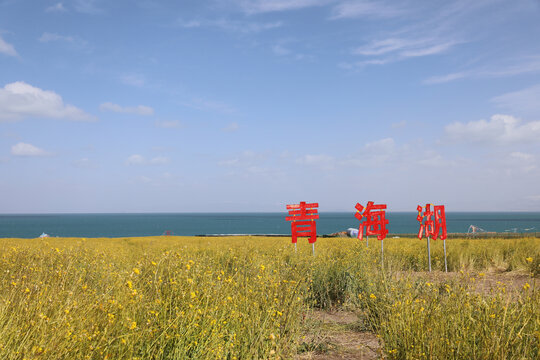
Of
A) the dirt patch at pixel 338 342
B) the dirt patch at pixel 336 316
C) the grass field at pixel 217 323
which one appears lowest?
the dirt patch at pixel 336 316

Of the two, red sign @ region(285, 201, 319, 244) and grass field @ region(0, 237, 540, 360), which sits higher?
red sign @ region(285, 201, 319, 244)

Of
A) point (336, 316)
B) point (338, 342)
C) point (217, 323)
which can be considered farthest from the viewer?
point (336, 316)

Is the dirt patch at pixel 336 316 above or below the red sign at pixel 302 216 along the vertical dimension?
below

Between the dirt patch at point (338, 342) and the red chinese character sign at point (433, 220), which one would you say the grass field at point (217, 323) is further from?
the red chinese character sign at point (433, 220)

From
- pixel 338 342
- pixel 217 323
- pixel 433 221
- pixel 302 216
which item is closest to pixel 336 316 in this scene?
pixel 338 342

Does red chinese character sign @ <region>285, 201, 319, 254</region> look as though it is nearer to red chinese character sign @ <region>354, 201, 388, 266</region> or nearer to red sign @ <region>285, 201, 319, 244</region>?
red sign @ <region>285, 201, 319, 244</region>

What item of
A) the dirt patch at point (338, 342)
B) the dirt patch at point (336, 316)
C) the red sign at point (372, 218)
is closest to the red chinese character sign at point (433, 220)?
the red sign at point (372, 218)

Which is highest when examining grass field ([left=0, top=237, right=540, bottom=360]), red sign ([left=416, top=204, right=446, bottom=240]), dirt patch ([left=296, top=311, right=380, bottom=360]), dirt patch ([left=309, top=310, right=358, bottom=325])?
red sign ([left=416, top=204, right=446, bottom=240])

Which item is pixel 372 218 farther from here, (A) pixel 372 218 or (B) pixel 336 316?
(B) pixel 336 316

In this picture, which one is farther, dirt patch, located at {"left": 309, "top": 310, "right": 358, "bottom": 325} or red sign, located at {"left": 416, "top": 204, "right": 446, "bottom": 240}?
red sign, located at {"left": 416, "top": 204, "right": 446, "bottom": 240}

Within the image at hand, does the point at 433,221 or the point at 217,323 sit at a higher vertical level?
the point at 433,221

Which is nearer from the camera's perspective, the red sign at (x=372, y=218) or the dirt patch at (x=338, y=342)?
the dirt patch at (x=338, y=342)

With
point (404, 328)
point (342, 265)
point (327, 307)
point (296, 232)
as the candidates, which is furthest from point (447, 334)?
point (296, 232)

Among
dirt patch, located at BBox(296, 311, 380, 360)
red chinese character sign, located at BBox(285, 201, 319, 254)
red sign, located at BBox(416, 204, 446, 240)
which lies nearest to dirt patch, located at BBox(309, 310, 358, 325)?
dirt patch, located at BBox(296, 311, 380, 360)
